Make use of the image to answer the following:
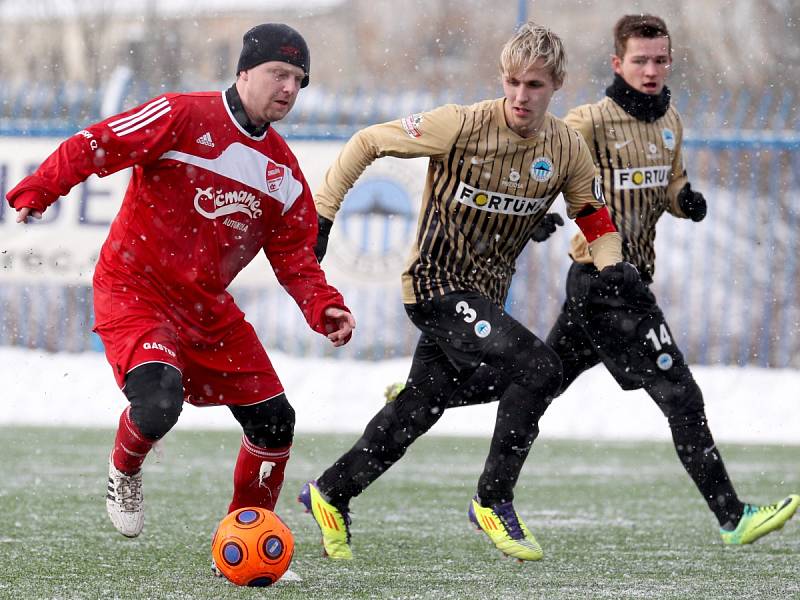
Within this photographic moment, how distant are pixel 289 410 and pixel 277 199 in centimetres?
73

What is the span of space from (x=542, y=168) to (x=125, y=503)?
1.89 m

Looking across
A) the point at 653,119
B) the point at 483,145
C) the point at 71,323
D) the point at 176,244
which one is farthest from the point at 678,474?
the point at 71,323

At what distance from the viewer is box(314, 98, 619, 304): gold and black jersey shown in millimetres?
5211

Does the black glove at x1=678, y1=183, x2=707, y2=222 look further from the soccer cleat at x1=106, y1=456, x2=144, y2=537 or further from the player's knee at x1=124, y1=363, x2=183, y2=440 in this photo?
the soccer cleat at x1=106, y1=456, x2=144, y2=537

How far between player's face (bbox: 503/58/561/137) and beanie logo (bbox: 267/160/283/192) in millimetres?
860

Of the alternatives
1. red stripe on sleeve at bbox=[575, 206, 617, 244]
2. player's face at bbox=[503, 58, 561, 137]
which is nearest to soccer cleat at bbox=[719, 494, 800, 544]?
red stripe on sleeve at bbox=[575, 206, 617, 244]

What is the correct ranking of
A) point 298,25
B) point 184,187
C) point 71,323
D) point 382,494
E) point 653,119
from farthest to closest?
1. point 298,25
2. point 71,323
3. point 382,494
4. point 653,119
5. point 184,187

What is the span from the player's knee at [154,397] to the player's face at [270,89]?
0.92 m

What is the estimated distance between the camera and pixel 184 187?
4.82m

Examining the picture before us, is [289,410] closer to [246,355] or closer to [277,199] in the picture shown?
[246,355]

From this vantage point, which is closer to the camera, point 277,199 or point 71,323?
point 277,199

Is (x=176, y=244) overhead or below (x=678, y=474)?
overhead

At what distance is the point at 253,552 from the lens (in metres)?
4.44

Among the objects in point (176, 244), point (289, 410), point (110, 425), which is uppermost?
point (176, 244)
